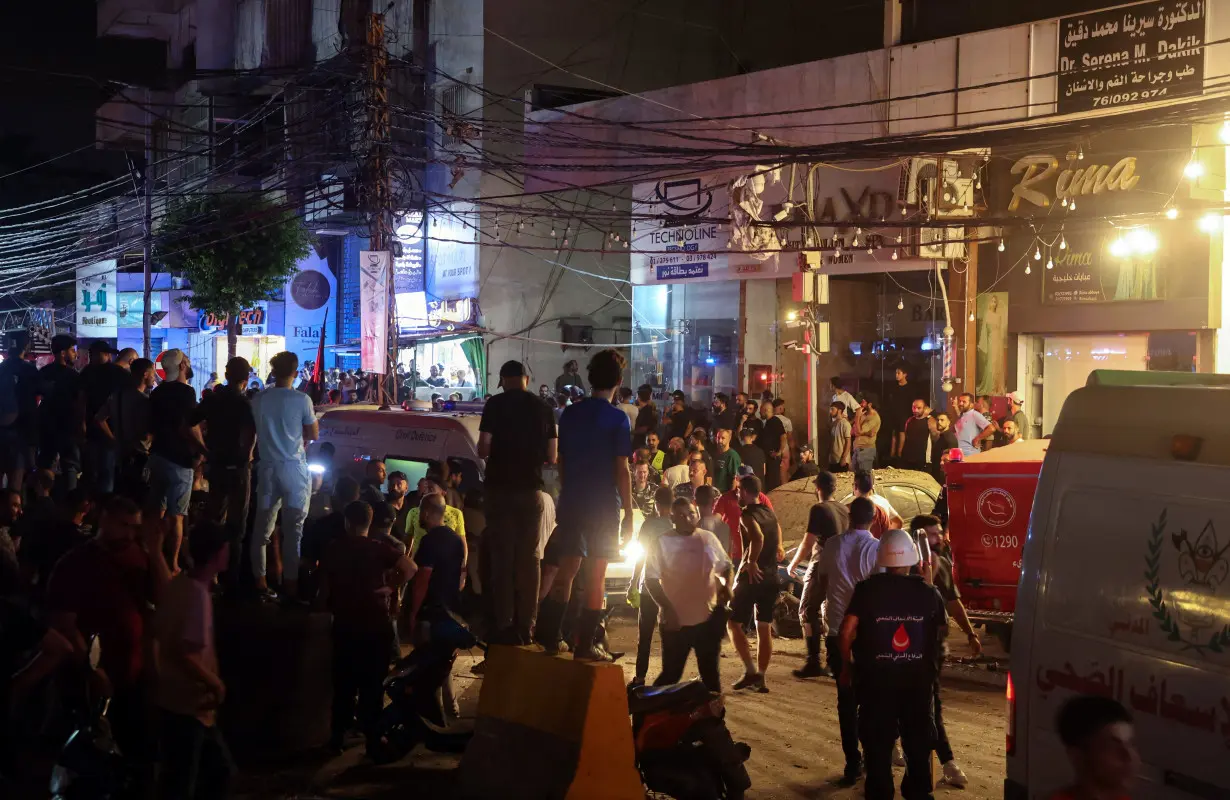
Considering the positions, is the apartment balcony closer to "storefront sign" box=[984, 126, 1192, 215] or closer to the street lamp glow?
"storefront sign" box=[984, 126, 1192, 215]

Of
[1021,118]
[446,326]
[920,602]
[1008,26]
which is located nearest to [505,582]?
[920,602]

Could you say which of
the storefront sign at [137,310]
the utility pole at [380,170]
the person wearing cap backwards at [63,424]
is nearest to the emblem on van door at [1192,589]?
the person wearing cap backwards at [63,424]

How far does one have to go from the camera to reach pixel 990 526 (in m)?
11.9

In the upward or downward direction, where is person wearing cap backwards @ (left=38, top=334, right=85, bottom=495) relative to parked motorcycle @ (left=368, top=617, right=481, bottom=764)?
upward

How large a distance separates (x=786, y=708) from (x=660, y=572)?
2.04m

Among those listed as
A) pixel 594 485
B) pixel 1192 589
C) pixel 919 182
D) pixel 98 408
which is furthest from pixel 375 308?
pixel 1192 589

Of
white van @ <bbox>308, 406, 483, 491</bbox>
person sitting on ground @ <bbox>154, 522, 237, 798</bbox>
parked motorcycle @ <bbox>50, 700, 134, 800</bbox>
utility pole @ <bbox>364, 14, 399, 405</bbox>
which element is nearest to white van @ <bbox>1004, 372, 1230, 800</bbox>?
person sitting on ground @ <bbox>154, 522, 237, 798</bbox>

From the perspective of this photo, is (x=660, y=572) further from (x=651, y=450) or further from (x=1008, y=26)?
(x=1008, y=26)

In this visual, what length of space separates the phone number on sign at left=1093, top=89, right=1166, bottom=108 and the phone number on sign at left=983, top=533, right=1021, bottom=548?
9.19 m

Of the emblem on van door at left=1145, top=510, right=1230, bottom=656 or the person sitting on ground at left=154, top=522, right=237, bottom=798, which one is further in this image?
the person sitting on ground at left=154, top=522, right=237, bottom=798

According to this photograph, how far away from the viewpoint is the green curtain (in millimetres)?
29891

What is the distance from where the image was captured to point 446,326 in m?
30.2

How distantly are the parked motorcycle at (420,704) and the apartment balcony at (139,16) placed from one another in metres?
50.4

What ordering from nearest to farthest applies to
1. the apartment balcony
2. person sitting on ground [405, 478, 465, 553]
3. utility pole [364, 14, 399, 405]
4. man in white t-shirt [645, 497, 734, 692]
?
man in white t-shirt [645, 497, 734, 692] → person sitting on ground [405, 478, 465, 553] → utility pole [364, 14, 399, 405] → the apartment balcony
